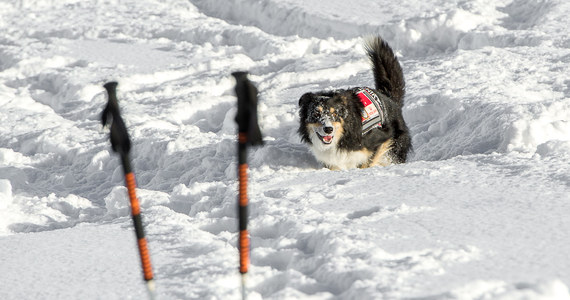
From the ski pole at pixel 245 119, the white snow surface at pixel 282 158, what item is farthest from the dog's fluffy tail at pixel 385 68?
the ski pole at pixel 245 119

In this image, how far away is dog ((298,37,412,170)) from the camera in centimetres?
520

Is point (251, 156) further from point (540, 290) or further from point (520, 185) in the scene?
point (540, 290)

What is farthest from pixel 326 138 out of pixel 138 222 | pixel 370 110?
pixel 138 222

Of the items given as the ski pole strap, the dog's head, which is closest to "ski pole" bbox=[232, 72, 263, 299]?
the ski pole strap

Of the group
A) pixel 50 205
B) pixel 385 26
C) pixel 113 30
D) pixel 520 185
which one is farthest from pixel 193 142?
pixel 113 30

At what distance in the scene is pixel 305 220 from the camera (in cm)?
350

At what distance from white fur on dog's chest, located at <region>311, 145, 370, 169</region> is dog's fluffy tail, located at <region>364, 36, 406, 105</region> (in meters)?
0.77

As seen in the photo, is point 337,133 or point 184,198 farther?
point 337,133

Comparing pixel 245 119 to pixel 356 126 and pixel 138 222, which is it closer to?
pixel 138 222

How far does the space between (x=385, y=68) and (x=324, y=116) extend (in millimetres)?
1001

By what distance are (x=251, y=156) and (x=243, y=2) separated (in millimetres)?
5747

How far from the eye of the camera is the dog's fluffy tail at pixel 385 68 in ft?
18.6

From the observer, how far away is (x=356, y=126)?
5.35 metres

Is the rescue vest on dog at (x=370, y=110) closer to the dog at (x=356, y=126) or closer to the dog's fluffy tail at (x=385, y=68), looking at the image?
the dog at (x=356, y=126)
